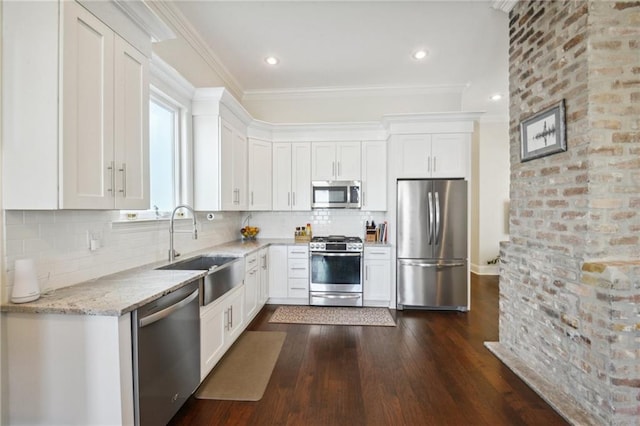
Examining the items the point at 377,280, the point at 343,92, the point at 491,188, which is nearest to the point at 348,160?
the point at 343,92

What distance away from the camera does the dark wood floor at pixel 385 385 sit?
1954mm

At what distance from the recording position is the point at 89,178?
1.54 m

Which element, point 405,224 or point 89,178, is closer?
point 89,178

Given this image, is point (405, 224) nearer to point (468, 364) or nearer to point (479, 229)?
point (468, 364)

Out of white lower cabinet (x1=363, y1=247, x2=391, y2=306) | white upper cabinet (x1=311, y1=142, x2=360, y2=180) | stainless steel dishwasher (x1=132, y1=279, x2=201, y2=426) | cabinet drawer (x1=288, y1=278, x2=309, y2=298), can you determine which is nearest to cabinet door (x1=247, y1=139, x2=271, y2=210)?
white upper cabinet (x1=311, y1=142, x2=360, y2=180)

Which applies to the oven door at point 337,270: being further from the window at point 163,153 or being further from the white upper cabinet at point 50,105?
the white upper cabinet at point 50,105

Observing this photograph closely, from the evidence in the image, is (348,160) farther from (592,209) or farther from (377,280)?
(592,209)

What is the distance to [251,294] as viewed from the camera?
11.2 ft

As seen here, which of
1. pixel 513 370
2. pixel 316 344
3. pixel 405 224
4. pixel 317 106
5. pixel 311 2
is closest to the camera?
pixel 513 370

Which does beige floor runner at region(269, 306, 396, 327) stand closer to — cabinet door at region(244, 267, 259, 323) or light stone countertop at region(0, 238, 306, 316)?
cabinet door at region(244, 267, 259, 323)

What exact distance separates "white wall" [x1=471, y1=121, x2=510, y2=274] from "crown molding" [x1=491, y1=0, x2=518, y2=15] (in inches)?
132

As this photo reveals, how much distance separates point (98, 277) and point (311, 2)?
9.51 feet

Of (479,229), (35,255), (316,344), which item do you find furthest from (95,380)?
(479,229)

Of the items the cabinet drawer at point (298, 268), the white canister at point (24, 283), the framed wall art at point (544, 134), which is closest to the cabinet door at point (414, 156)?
the framed wall art at point (544, 134)
